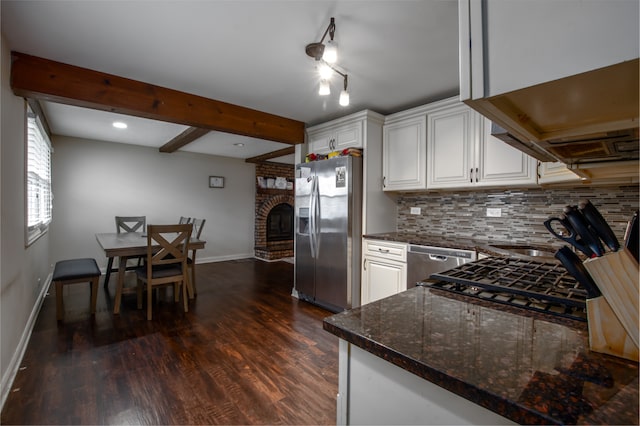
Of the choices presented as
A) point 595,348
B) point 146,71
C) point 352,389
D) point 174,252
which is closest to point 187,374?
point 174,252

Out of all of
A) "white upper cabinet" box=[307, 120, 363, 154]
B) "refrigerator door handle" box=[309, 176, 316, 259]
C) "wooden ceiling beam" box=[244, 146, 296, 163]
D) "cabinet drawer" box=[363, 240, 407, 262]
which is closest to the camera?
"cabinet drawer" box=[363, 240, 407, 262]

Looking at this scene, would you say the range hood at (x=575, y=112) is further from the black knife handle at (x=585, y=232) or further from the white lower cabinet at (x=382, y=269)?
the white lower cabinet at (x=382, y=269)

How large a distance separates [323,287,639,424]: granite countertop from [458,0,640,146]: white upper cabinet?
490mm

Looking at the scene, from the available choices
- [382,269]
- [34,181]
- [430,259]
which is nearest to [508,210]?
[430,259]

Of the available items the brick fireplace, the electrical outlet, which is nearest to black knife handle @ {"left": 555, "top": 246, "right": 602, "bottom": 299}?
the electrical outlet

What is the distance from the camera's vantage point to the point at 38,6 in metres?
1.62

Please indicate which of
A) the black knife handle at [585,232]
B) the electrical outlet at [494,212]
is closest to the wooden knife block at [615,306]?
the black knife handle at [585,232]

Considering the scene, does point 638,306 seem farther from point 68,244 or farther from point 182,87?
point 68,244

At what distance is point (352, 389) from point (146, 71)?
2.71 m

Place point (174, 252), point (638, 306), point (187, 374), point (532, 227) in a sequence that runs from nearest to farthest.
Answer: point (638, 306)
point (187, 374)
point (532, 227)
point (174, 252)

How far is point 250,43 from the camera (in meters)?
1.95

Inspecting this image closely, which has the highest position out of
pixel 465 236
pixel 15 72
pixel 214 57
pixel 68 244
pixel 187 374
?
pixel 214 57

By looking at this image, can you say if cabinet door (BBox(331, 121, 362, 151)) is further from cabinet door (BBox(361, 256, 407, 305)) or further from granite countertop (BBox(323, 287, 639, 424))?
granite countertop (BBox(323, 287, 639, 424))

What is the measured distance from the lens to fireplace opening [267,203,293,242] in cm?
667
